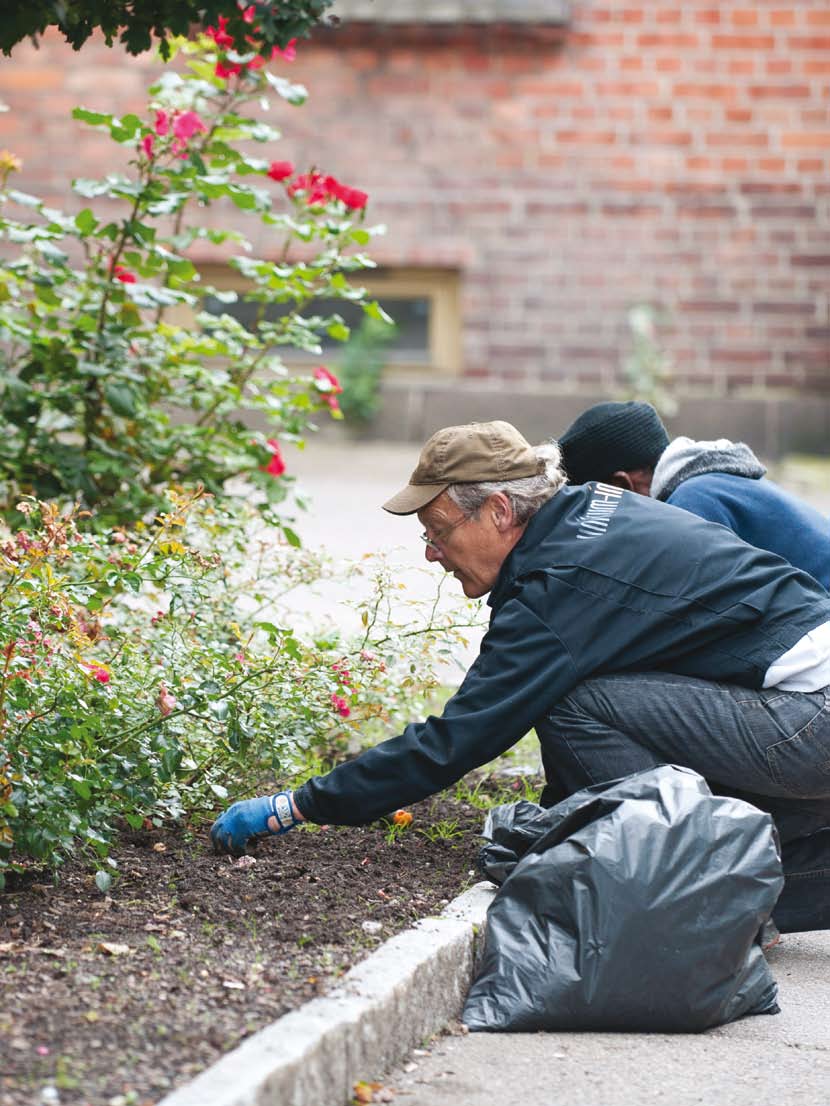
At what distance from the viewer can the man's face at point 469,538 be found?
3.39 meters

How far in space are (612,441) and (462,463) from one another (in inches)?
36.8

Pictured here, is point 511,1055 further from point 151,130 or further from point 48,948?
point 151,130

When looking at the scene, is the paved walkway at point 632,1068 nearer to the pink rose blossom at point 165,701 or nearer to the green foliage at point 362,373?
the pink rose blossom at point 165,701

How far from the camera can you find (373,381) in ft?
34.1

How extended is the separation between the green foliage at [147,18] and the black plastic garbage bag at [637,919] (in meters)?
1.66

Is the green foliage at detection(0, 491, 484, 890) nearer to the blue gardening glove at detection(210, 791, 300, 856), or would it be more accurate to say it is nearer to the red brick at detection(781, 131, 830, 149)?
the blue gardening glove at detection(210, 791, 300, 856)

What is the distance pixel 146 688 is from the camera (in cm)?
331

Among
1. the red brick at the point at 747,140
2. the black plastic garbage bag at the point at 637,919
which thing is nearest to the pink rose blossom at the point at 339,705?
the black plastic garbage bag at the point at 637,919

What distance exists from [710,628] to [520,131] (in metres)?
7.25

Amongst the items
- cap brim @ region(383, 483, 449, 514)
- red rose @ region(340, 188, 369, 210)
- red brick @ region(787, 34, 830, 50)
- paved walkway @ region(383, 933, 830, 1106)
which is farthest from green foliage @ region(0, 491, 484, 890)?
red brick @ region(787, 34, 830, 50)

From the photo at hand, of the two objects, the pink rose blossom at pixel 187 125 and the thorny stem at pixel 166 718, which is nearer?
the thorny stem at pixel 166 718

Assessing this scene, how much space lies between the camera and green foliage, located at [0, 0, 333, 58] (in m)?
2.86

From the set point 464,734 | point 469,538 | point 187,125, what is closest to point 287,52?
point 187,125

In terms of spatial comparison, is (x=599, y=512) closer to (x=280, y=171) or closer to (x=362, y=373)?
(x=280, y=171)
